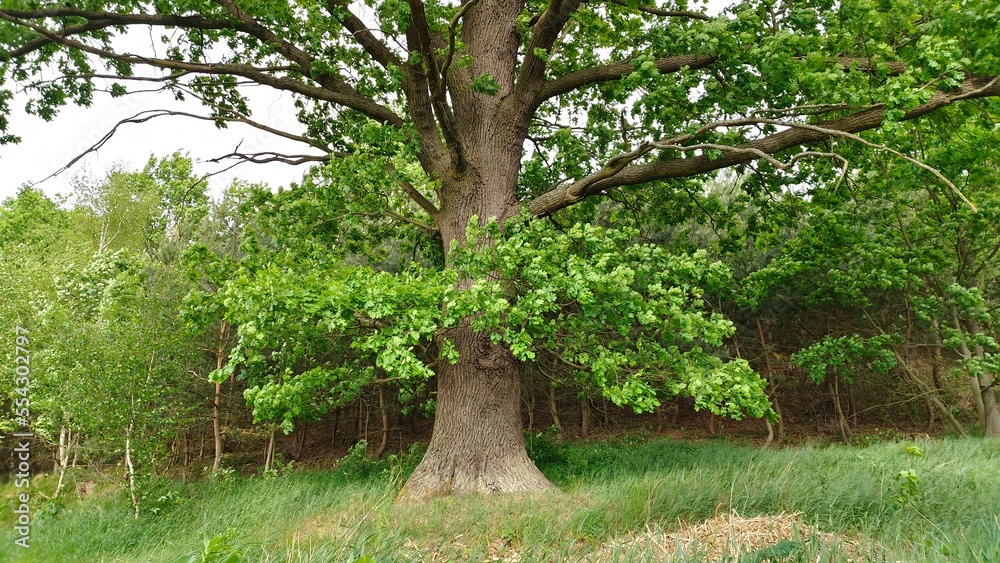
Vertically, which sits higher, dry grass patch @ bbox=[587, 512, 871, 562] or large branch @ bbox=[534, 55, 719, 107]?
large branch @ bbox=[534, 55, 719, 107]

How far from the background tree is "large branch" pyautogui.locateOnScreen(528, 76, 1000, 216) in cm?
2

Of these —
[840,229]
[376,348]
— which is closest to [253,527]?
[376,348]

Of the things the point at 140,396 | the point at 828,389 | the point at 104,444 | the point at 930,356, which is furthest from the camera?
the point at 828,389

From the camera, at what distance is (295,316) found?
15.5 ft

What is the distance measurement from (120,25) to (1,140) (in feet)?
6.60

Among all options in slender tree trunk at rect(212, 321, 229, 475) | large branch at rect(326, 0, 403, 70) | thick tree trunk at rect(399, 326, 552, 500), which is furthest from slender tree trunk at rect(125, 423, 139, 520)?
large branch at rect(326, 0, 403, 70)

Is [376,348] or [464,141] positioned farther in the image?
[464,141]

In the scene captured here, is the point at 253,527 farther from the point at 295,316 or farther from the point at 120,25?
the point at 120,25

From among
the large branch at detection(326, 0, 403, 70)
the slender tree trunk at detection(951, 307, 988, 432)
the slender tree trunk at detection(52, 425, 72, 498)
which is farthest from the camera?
the slender tree trunk at detection(951, 307, 988, 432)

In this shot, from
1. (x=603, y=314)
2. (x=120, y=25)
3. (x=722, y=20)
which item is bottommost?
(x=603, y=314)

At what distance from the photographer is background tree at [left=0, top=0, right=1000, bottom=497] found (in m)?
5.21

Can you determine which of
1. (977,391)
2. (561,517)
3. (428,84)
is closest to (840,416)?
(977,391)

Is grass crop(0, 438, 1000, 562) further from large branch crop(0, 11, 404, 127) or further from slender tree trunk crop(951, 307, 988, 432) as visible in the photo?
slender tree trunk crop(951, 307, 988, 432)

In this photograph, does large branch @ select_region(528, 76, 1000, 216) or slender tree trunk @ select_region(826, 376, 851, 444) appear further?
slender tree trunk @ select_region(826, 376, 851, 444)
